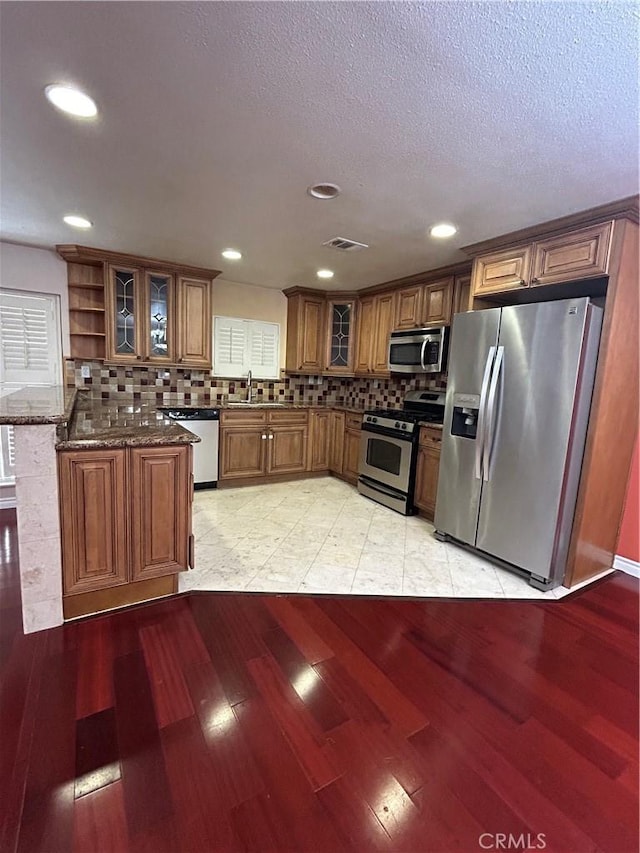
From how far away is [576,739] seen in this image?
58.3 inches

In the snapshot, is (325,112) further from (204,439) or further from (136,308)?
(204,439)

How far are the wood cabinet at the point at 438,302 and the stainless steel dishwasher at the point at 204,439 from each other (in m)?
2.42

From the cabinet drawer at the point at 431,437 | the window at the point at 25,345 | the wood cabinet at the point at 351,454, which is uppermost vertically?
the window at the point at 25,345

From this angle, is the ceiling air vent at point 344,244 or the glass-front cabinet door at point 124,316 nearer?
the ceiling air vent at point 344,244

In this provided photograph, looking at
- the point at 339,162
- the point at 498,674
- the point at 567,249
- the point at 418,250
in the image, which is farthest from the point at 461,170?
the point at 498,674

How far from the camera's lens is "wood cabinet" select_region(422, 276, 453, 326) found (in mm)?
3646

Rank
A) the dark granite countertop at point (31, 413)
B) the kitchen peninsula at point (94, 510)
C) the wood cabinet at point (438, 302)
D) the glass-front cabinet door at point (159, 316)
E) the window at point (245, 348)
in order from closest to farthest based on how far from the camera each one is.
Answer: the dark granite countertop at point (31, 413)
the kitchen peninsula at point (94, 510)
the wood cabinet at point (438, 302)
the glass-front cabinet door at point (159, 316)
the window at point (245, 348)

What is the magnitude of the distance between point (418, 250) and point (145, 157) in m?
2.09

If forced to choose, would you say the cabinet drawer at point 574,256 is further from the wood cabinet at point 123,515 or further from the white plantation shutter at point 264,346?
the white plantation shutter at point 264,346

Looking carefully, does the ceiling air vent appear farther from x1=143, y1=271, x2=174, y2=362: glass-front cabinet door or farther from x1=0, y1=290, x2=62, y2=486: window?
x1=0, y1=290, x2=62, y2=486: window

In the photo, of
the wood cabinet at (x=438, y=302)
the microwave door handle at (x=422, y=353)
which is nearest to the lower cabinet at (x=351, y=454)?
the microwave door handle at (x=422, y=353)

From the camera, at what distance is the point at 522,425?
2.56 meters

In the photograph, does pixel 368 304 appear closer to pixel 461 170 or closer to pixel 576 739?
pixel 461 170

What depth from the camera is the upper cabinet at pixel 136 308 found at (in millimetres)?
3746
